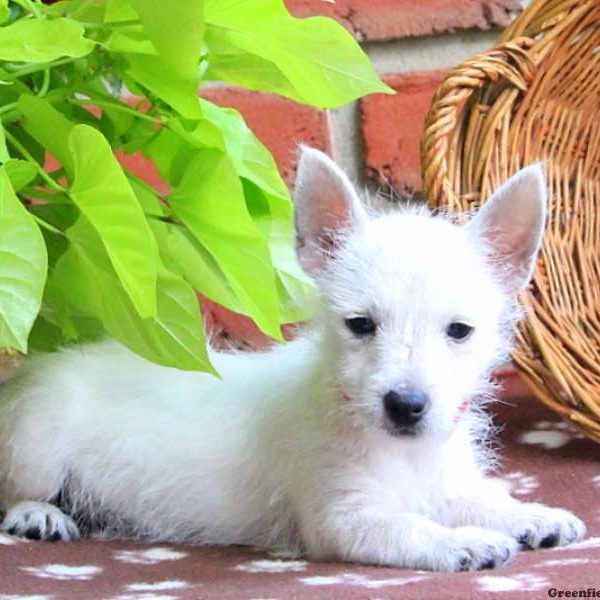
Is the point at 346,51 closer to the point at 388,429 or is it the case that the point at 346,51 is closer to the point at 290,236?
the point at 290,236

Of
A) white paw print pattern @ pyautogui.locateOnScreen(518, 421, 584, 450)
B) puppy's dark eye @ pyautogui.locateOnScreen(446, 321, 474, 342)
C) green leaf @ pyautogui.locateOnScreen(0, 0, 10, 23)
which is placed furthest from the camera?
white paw print pattern @ pyautogui.locateOnScreen(518, 421, 584, 450)

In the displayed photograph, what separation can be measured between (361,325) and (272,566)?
229 millimetres

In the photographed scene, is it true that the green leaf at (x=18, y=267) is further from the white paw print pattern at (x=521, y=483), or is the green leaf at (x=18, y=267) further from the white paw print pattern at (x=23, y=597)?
the white paw print pattern at (x=521, y=483)

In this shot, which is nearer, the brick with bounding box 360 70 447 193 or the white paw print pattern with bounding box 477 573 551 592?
the white paw print pattern with bounding box 477 573 551 592

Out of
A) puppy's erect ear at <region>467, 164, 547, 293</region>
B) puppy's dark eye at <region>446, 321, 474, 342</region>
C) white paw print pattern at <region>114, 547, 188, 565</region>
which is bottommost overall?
white paw print pattern at <region>114, 547, 188, 565</region>

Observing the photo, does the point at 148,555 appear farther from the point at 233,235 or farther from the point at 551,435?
the point at 551,435

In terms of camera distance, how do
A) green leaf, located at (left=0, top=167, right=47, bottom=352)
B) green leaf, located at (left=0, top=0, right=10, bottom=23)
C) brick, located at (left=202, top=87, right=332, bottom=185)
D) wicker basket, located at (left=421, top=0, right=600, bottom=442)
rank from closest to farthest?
green leaf, located at (left=0, top=167, right=47, bottom=352) < green leaf, located at (left=0, top=0, right=10, bottom=23) < wicker basket, located at (left=421, top=0, right=600, bottom=442) < brick, located at (left=202, top=87, right=332, bottom=185)

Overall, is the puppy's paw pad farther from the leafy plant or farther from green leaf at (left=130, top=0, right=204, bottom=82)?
green leaf at (left=130, top=0, right=204, bottom=82)

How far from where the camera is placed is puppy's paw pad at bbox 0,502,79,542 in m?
1.16

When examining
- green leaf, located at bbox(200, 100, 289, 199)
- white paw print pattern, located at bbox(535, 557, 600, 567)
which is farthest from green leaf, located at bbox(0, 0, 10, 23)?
white paw print pattern, located at bbox(535, 557, 600, 567)

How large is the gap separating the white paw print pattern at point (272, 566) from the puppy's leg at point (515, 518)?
17 cm

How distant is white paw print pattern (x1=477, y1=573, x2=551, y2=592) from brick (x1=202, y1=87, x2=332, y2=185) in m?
0.87

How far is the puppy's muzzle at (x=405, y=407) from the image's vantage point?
102 cm

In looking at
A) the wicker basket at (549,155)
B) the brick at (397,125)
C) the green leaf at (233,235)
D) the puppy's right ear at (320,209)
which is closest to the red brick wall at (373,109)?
the brick at (397,125)
